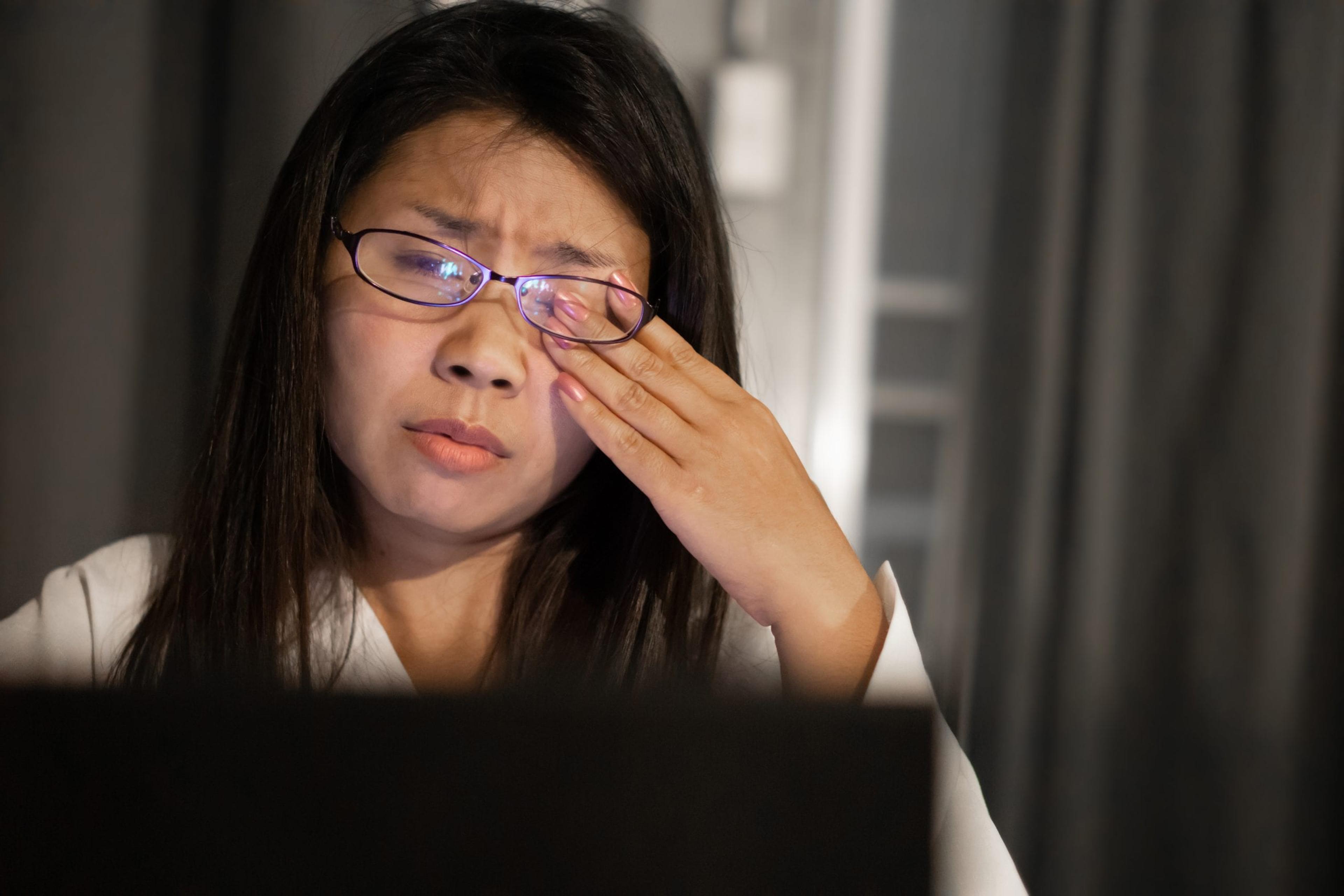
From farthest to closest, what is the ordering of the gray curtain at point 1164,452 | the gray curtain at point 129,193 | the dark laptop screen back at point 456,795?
the gray curtain at point 1164,452 → the gray curtain at point 129,193 → the dark laptop screen back at point 456,795

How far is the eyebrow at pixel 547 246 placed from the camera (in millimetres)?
808

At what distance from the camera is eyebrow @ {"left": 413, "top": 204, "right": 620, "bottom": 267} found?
2.65 ft

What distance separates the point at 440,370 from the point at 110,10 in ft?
3.65

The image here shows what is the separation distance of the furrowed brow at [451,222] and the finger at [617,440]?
148 mm

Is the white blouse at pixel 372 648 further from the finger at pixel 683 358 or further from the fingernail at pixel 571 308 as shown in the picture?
the fingernail at pixel 571 308

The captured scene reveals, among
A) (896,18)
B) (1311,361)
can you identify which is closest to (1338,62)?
(1311,361)

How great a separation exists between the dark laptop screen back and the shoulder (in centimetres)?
88

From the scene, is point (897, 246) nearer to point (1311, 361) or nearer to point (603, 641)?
point (1311, 361)

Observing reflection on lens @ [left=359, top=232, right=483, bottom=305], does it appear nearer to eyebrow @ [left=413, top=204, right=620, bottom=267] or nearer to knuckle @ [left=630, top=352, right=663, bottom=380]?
eyebrow @ [left=413, top=204, right=620, bottom=267]

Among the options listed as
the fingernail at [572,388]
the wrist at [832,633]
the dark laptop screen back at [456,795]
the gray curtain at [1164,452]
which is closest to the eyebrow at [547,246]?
the fingernail at [572,388]

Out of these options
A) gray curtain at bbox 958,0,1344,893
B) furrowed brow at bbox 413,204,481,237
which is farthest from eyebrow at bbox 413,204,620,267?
gray curtain at bbox 958,0,1344,893

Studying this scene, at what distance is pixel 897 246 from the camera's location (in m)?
1.83

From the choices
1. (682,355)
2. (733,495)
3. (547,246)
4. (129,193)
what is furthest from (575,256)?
(129,193)

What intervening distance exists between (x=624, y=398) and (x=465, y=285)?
16 centimetres
